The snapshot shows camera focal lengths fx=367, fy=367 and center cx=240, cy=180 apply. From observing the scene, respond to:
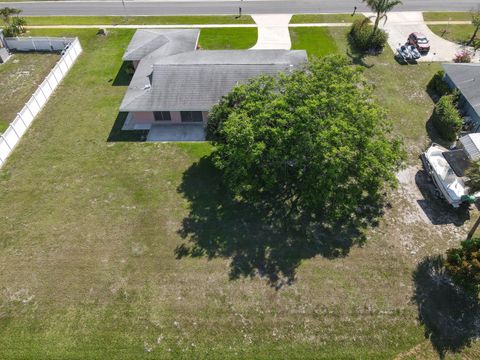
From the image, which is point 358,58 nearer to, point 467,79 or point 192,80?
point 467,79

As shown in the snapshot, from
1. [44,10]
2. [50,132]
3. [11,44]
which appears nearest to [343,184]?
[50,132]

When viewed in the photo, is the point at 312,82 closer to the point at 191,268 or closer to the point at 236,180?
the point at 236,180

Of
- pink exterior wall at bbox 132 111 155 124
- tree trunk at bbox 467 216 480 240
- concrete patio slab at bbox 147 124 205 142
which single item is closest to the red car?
tree trunk at bbox 467 216 480 240

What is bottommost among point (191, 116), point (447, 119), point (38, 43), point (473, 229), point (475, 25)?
point (473, 229)

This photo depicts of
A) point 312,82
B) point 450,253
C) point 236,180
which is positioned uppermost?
point 312,82

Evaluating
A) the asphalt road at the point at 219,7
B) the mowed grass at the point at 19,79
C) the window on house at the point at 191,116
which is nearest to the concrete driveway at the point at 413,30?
the asphalt road at the point at 219,7

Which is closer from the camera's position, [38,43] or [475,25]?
[475,25]

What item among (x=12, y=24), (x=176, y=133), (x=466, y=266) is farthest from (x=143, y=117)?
(x=466, y=266)
